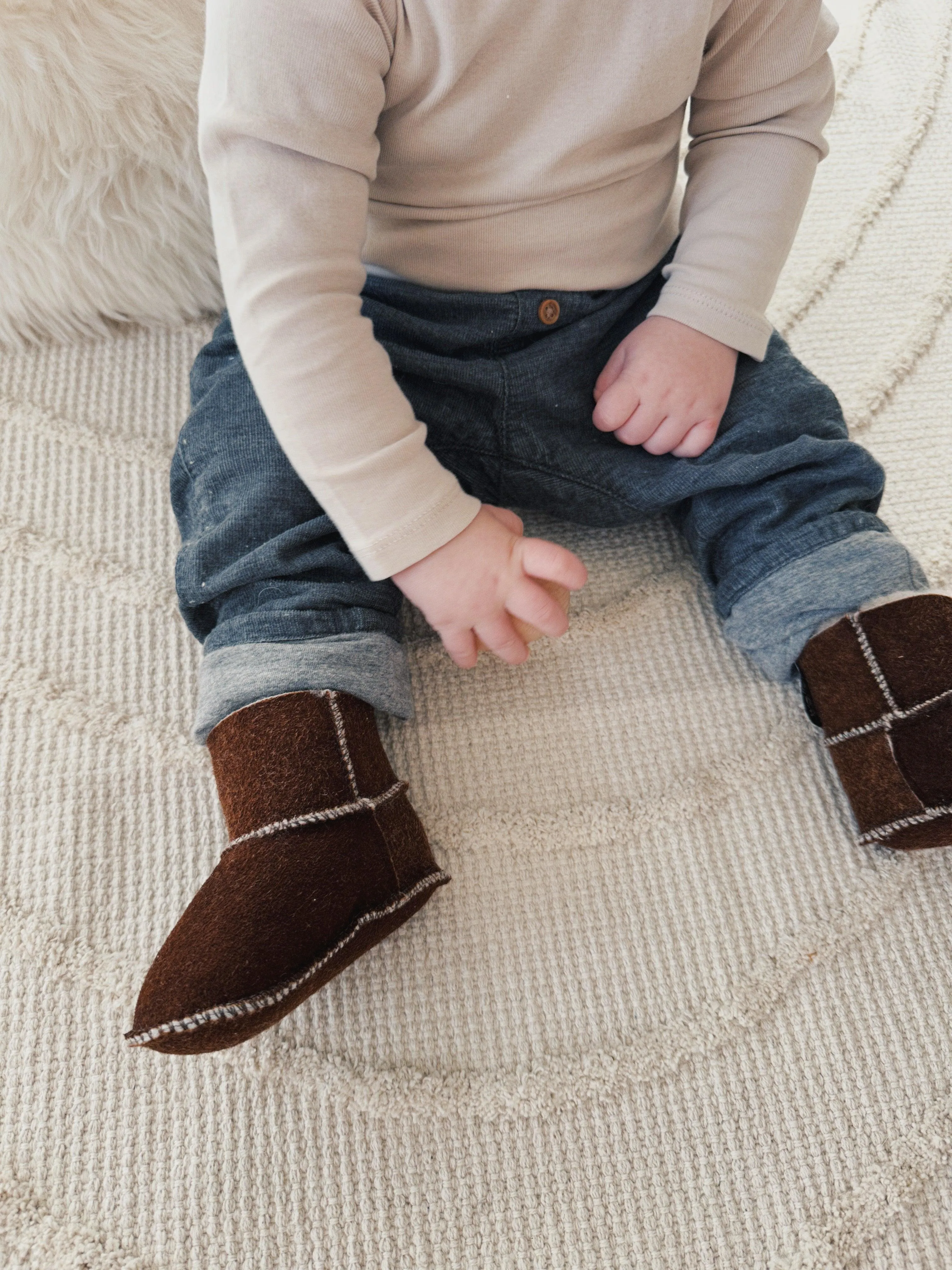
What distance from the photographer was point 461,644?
0.53m

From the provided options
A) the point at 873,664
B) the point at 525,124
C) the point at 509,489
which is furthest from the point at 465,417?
the point at 873,664

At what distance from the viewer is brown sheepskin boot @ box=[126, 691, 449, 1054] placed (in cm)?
43

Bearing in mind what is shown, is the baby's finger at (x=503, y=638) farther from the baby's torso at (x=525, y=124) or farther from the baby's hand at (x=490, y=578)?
the baby's torso at (x=525, y=124)

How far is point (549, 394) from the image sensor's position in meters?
0.57

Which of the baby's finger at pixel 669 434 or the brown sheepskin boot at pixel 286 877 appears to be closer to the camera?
the brown sheepskin boot at pixel 286 877

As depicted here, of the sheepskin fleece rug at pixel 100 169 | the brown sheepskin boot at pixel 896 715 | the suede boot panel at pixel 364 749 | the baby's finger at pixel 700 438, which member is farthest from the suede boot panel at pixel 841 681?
the sheepskin fleece rug at pixel 100 169

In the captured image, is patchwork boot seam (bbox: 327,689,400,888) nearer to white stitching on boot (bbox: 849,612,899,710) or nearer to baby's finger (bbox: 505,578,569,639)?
baby's finger (bbox: 505,578,569,639)

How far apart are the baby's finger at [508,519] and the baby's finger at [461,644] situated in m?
0.06

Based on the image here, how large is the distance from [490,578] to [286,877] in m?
0.18

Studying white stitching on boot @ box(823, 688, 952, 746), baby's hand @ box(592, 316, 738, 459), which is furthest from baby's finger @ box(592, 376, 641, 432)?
white stitching on boot @ box(823, 688, 952, 746)

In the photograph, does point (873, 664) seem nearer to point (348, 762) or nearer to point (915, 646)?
point (915, 646)

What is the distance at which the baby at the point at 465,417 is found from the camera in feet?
1.52

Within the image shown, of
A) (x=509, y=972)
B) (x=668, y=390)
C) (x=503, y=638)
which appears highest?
(x=668, y=390)

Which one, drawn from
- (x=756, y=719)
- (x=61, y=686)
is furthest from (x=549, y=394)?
(x=61, y=686)
